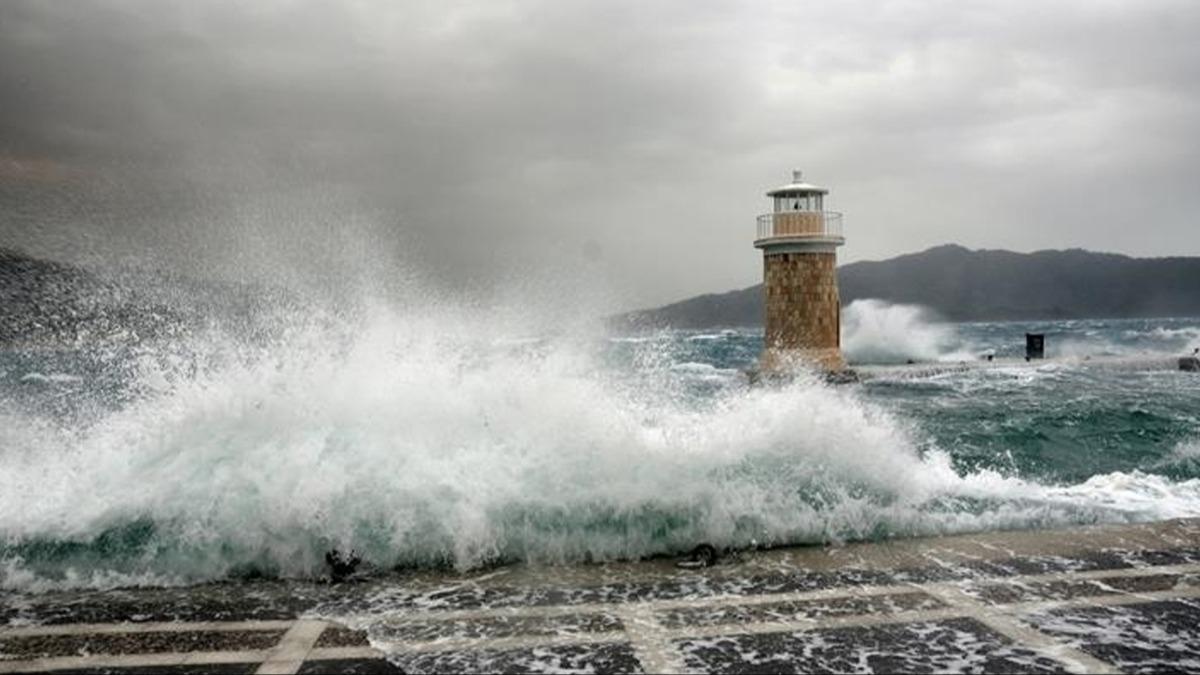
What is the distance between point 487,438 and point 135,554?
2.38m

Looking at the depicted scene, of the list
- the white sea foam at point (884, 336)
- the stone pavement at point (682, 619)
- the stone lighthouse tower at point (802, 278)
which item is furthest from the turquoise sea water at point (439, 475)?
the white sea foam at point (884, 336)

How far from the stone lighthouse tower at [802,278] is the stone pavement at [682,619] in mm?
15769

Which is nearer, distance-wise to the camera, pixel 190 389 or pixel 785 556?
pixel 785 556

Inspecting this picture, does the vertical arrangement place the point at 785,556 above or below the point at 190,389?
below

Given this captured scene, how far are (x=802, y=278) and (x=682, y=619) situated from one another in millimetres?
17743

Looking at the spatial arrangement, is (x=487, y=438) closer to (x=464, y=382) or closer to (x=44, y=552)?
(x=464, y=382)

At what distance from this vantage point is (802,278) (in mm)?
20703

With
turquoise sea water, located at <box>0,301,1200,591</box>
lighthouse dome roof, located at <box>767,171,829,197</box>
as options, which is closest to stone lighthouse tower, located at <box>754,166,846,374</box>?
lighthouse dome roof, located at <box>767,171,829,197</box>

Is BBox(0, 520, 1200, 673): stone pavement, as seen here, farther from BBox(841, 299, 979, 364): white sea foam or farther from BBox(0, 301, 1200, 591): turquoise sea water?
BBox(841, 299, 979, 364): white sea foam

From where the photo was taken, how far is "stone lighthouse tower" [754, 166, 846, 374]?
20609 mm

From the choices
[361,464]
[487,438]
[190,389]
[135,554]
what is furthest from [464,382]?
[135,554]

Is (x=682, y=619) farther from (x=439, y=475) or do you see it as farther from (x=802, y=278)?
(x=802, y=278)

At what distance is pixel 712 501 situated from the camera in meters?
5.52

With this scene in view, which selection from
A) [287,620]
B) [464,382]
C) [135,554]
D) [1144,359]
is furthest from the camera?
[1144,359]
